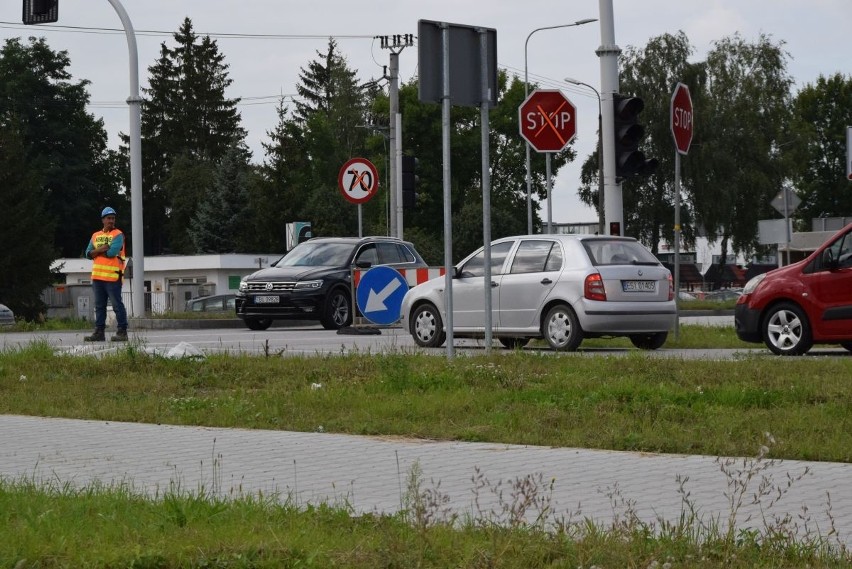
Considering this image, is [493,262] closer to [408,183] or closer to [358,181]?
[358,181]

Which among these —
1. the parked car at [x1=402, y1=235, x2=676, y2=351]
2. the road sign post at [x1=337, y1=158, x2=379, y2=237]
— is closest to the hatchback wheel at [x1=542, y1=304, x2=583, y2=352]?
the parked car at [x1=402, y1=235, x2=676, y2=351]

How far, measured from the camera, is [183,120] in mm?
99688

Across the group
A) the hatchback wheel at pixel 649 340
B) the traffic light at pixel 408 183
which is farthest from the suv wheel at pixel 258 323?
the hatchback wheel at pixel 649 340

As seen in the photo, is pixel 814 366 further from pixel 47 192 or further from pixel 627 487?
pixel 47 192

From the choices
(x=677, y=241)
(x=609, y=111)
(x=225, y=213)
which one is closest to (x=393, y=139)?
(x=609, y=111)

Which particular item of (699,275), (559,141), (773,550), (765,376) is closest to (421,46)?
(765,376)

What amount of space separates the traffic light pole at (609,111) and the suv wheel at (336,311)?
7.49 m

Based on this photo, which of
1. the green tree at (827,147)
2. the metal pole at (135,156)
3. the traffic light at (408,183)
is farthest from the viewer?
the green tree at (827,147)

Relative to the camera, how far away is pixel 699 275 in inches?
4259

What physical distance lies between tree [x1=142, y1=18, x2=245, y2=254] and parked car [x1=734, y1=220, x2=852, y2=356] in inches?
3249

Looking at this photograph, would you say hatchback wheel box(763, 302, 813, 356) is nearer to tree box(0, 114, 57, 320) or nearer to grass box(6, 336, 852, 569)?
grass box(6, 336, 852, 569)

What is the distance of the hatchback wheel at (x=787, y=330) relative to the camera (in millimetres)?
16766

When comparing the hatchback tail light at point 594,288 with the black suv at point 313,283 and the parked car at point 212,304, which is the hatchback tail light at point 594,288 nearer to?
the black suv at point 313,283

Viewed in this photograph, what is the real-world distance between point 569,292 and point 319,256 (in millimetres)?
9344
